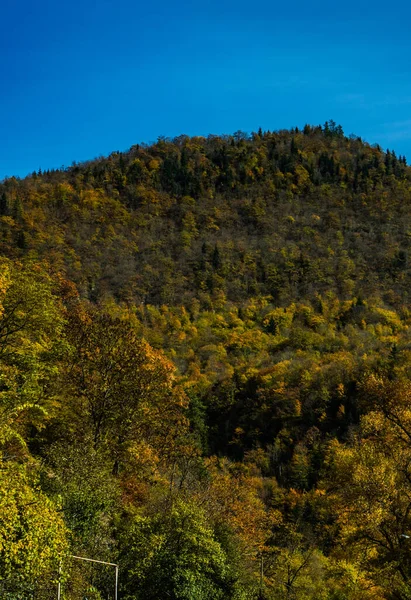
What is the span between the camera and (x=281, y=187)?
150250 millimetres

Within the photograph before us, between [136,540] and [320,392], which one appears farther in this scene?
[320,392]

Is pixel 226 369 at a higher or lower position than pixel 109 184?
lower

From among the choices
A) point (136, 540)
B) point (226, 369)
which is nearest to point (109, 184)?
point (226, 369)

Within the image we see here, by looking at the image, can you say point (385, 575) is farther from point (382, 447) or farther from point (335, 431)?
point (335, 431)

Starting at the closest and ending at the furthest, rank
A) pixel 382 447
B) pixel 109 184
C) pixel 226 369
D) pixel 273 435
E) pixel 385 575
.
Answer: pixel 385 575 → pixel 382 447 → pixel 273 435 → pixel 226 369 → pixel 109 184

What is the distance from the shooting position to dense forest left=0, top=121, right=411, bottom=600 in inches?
675

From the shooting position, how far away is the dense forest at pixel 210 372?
56.3 feet

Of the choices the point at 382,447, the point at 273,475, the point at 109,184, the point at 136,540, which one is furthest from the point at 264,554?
the point at 109,184

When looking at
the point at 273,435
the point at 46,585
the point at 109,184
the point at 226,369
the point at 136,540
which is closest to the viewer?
the point at 46,585

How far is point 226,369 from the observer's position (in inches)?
3428

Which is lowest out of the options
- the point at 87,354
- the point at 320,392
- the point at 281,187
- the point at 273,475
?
the point at 273,475

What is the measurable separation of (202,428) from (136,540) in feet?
165

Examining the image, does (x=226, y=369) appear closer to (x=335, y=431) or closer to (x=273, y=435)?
(x=273, y=435)

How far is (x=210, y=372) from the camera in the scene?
86.6 m
